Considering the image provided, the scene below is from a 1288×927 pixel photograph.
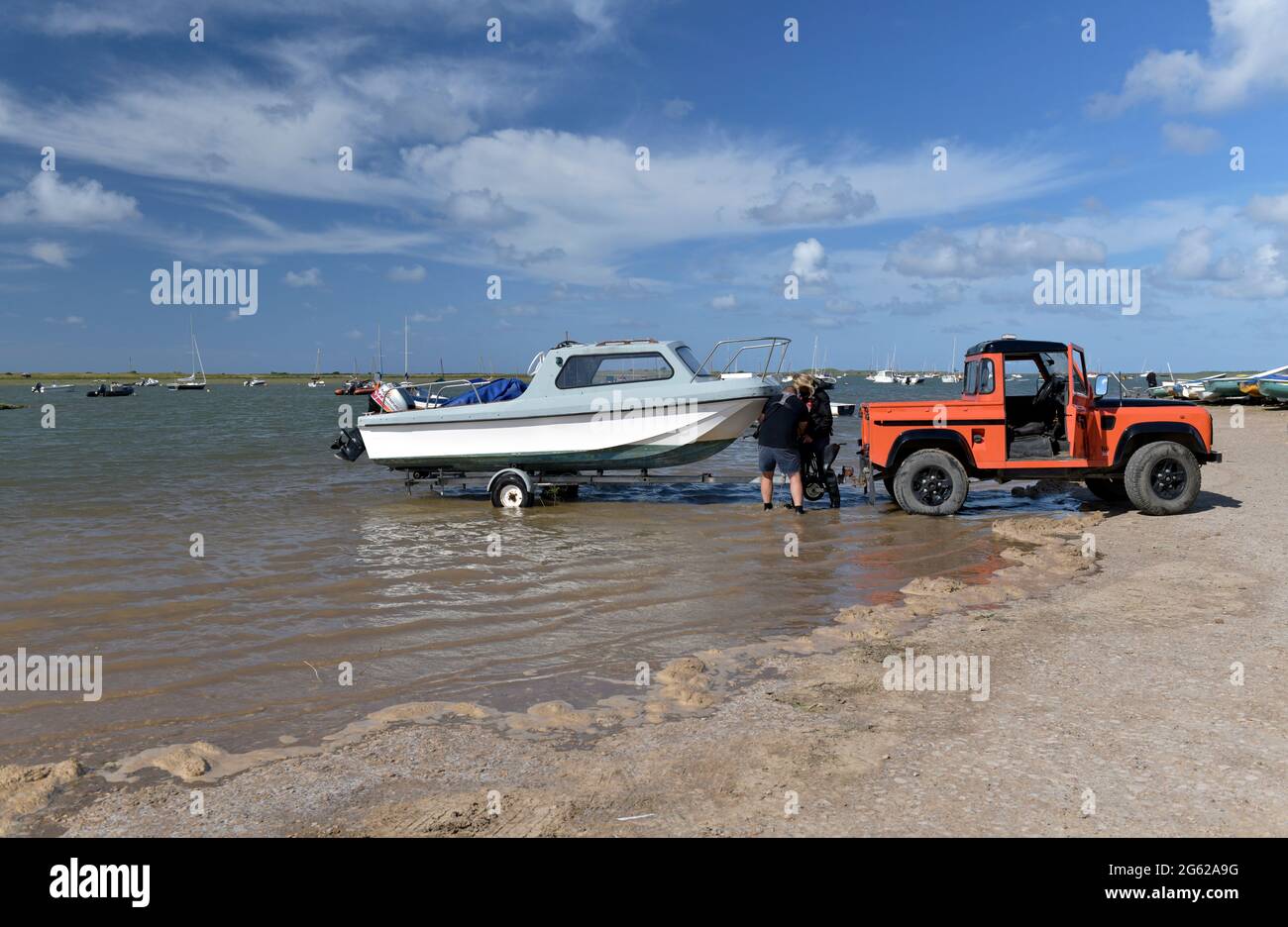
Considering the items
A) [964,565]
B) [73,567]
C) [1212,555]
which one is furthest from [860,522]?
[73,567]

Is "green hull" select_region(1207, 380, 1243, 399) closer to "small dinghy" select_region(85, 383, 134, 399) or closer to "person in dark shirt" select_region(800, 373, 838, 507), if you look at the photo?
"person in dark shirt" select_region(800, 373, 838, 507)

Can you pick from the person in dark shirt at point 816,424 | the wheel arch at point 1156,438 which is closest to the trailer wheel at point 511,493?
the person in dark shirt at point 816,424

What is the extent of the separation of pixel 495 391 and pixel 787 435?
4.72m

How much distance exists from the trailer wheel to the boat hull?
30 cm

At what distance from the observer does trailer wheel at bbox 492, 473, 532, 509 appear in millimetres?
13414

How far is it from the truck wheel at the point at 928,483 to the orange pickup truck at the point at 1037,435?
1 cm

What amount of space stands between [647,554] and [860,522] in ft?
11.2

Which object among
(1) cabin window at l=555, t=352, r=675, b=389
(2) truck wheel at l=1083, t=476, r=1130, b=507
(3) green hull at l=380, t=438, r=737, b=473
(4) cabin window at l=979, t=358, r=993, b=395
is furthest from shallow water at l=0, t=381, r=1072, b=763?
(1) cabin window at l=555, t=352, r=675, b=389

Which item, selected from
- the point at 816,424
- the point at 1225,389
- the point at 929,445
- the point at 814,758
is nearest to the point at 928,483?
the point at 929,445

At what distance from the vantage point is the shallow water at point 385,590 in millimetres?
5461

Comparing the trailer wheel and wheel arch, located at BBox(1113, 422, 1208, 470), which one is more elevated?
wheel arch, located at BBox(1113, 422, 1208, 470)

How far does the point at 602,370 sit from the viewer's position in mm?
13070

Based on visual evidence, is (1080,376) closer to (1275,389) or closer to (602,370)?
(602,370)
